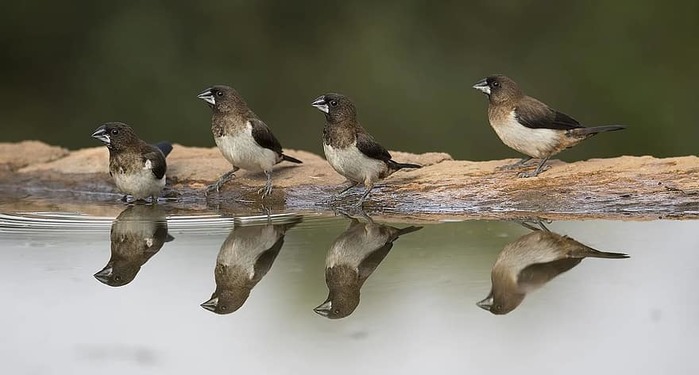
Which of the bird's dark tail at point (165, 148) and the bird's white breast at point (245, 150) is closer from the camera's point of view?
the bird's white breast at point (245, 150)

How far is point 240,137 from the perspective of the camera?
21.5 ft

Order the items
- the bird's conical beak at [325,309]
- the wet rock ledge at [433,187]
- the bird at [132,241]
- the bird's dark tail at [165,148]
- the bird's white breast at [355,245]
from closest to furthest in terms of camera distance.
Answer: the bird's conical beak at [325,309] < the bird at [132,241] < the bird's white breast at [355,245] < the wet rock ledge at [433,187] < the bird's dark tail at [165,148]

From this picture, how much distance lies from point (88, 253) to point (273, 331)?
5.46ft

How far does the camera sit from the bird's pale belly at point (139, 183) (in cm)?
662

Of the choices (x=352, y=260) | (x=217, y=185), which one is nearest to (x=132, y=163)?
(x=217, y=185)

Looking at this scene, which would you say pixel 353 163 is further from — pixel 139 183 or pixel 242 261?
pixel 242 261

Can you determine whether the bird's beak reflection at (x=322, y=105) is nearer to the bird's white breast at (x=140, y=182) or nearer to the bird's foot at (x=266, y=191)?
the bird's foot at (x=266, y=191)

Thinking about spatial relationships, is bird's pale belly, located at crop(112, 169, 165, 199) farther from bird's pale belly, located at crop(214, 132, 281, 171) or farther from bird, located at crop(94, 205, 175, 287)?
bird's pale belly, located at crop(214, 132, 281, 171)

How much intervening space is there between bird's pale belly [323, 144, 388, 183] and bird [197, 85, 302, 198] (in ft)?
1.50

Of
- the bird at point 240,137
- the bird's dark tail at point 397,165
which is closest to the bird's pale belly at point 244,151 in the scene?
the bird at point 240,137

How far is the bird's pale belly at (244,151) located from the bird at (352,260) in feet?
3.19

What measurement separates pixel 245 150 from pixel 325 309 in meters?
2.78

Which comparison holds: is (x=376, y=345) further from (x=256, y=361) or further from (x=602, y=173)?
(x=602, y=173)

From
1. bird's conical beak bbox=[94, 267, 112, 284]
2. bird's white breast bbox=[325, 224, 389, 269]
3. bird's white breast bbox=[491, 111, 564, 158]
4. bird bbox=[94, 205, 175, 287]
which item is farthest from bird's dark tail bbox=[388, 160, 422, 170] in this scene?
bird's conical beak bbox=[94, 267, 112, 284]
